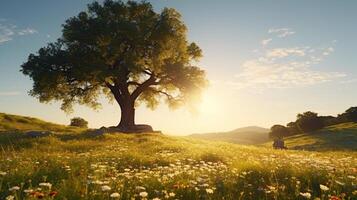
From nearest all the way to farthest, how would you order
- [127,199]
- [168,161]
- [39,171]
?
[127,199]
[39,171]
[168,161]

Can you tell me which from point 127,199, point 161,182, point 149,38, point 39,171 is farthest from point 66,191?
point 149,38

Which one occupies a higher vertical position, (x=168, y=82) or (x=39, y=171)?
(x=168, y=82)

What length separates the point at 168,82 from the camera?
155ft

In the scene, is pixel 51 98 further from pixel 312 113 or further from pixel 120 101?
pixel 312 113

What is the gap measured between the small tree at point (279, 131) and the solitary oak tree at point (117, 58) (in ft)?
134

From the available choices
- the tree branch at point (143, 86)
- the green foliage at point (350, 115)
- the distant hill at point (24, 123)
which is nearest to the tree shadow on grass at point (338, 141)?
the green foliage at point (350, 115)

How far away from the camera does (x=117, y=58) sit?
43938mm

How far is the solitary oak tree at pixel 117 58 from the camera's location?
136 feet

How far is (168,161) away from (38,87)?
104 feet

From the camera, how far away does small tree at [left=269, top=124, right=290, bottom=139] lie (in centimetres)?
8262

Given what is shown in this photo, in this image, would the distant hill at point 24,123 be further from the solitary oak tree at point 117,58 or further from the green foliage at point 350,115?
the green foliage at point 350,115

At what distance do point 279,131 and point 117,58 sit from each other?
49223 mm

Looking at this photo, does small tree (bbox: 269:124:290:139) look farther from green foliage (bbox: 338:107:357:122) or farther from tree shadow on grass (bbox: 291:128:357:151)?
tree shadow on grass (bbox: 291:128:357:151)

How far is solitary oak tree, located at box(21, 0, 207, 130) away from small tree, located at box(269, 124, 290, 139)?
40819 mm
